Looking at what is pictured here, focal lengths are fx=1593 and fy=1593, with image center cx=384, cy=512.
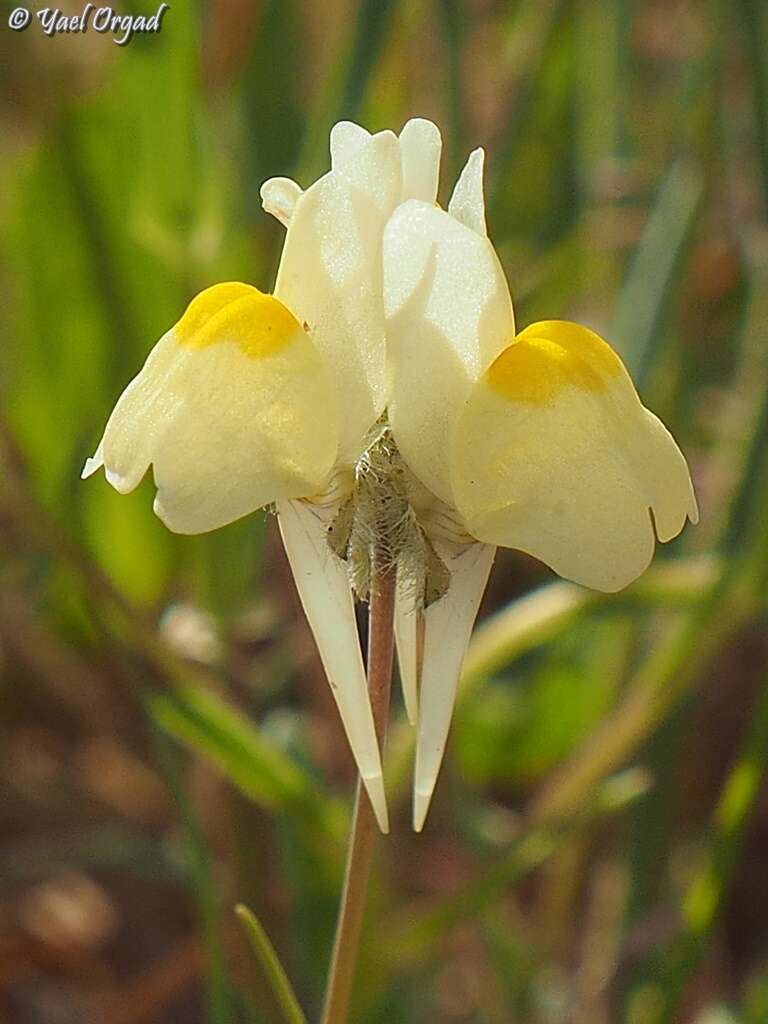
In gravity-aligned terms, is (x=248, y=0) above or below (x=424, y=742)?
above

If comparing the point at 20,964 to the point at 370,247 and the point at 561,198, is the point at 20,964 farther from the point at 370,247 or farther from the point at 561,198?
the point at 370,247

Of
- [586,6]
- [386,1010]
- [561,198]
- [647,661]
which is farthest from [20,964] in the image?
[586,6]

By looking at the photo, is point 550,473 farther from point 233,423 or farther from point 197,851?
point 197,851

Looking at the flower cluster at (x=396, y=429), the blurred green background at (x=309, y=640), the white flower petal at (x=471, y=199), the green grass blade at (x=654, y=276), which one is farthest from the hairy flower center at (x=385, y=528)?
the green grass blade at (x=654, y=276)

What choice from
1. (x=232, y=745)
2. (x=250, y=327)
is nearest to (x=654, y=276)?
(x=232, y=745)

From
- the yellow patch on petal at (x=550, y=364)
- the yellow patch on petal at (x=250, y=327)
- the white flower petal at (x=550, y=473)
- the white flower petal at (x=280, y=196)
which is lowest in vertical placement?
the white flower petal at (x=550, y=473)

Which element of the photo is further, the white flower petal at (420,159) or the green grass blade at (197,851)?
the green grass blade at (197,851)

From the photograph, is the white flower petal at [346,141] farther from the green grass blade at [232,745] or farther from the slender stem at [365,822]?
the green grass blade at [232,745]

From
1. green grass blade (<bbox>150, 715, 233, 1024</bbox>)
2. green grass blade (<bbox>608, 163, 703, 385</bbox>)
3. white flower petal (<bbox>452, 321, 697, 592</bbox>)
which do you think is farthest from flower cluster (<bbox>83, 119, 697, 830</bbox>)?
green grass blade (<bbox>608, 163, 703, 385</bbox>)
